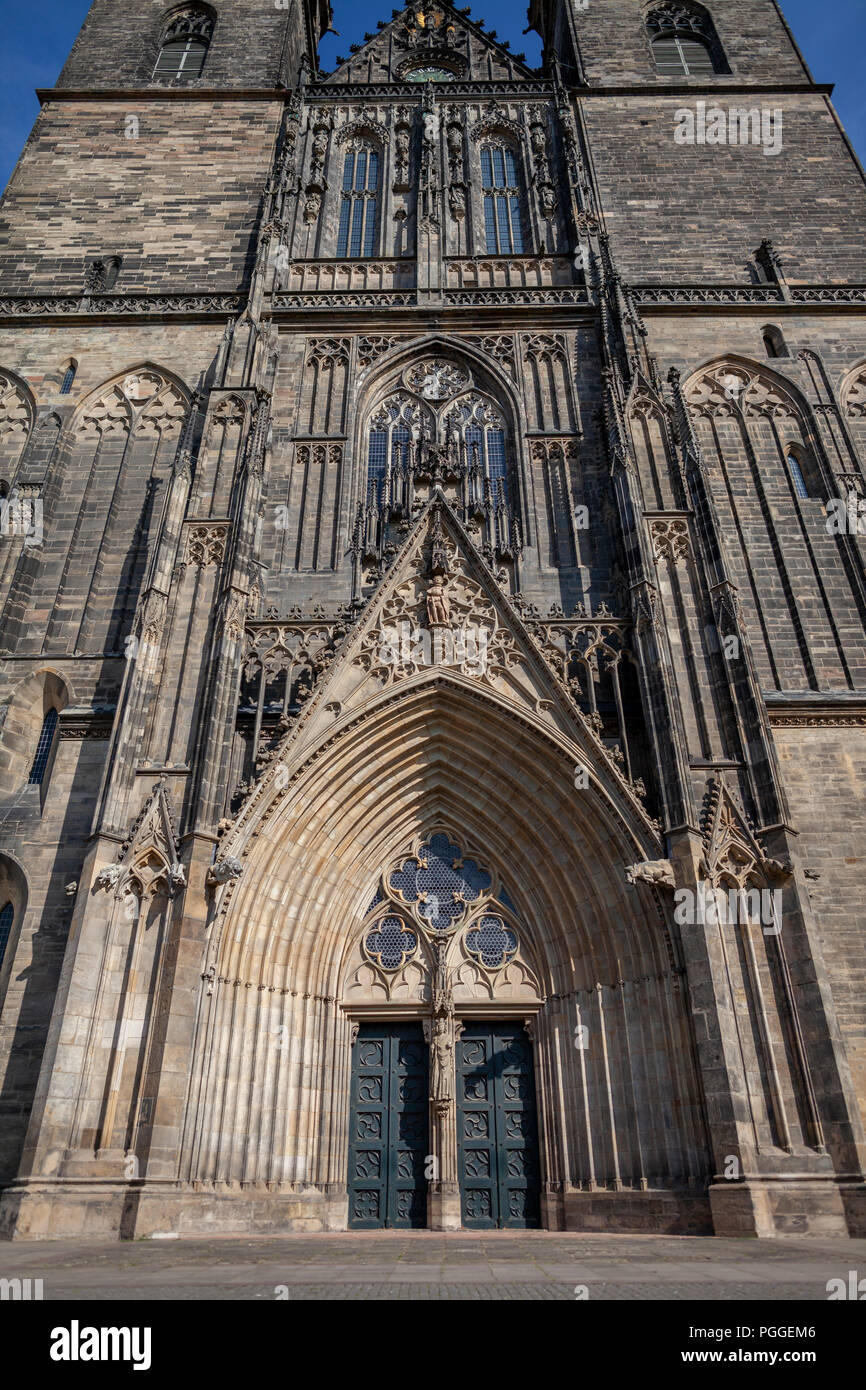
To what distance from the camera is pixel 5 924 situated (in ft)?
39.0

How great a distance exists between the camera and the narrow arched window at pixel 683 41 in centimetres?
2291

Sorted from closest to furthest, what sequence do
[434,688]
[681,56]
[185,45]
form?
[434,688] < [681,56] < [185,45]

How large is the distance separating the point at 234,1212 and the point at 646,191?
70.3 ft

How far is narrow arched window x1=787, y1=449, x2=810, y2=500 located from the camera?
1551 cm

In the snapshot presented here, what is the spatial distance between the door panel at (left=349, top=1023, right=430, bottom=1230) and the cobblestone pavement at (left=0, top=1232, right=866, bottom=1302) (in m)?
2.45

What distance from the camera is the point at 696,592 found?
12.4 meters

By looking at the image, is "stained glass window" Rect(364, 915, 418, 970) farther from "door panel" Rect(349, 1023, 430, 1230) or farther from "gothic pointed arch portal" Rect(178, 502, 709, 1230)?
"door panel" Rect(349, 1023, 430, 1230)

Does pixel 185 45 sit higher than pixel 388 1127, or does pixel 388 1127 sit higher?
pixel 185 45

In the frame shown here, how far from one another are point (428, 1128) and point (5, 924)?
20.7 feet

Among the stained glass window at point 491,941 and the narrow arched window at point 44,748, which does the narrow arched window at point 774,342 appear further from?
the narrow arched window at point 44,748

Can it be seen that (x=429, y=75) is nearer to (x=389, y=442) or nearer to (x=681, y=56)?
(x=681, y=56)

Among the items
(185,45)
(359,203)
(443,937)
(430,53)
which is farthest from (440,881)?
(185,45)

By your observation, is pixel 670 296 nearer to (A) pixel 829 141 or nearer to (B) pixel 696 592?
(A) pixel 829 141

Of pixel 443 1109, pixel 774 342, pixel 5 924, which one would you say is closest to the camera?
pixel 443 1109
